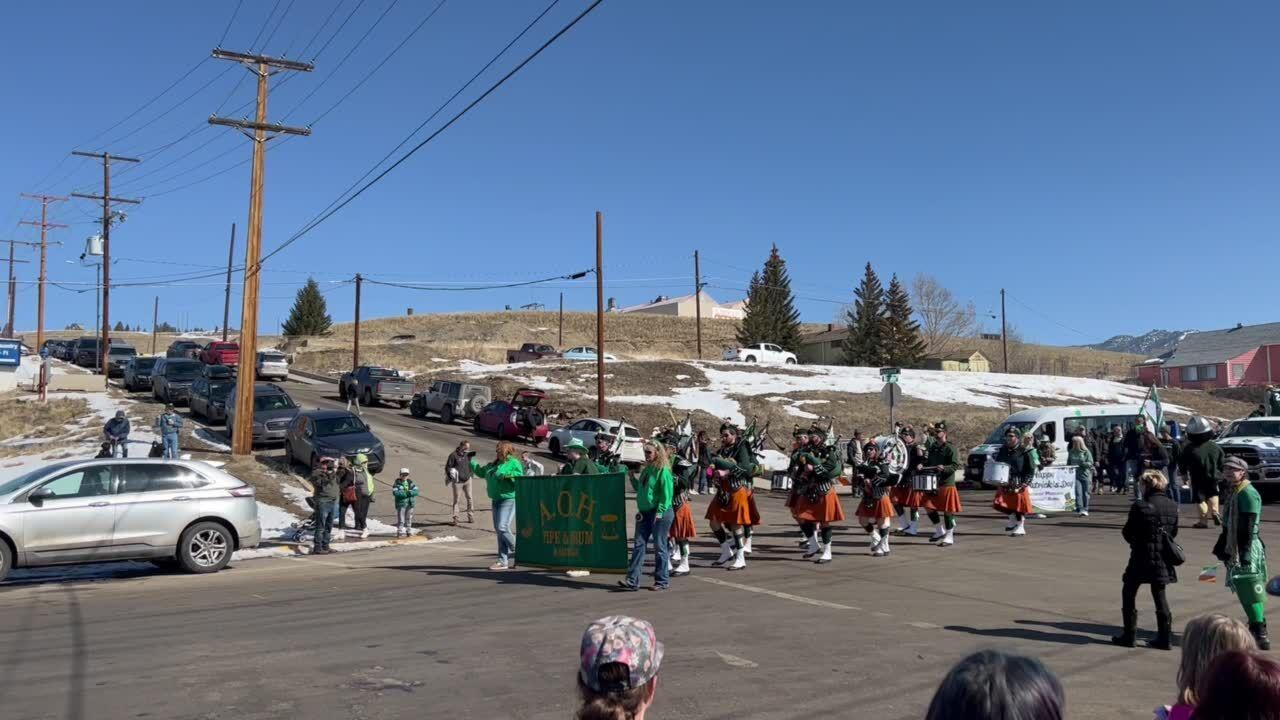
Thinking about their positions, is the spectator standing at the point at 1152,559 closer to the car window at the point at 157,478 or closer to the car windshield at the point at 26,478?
the car window at the point at 157,478

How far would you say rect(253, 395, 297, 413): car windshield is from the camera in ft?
100

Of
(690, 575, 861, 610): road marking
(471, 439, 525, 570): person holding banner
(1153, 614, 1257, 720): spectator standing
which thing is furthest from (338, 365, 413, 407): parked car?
(1153, 614, 1257, 720): spectator standing

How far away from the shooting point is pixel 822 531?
15258 mm

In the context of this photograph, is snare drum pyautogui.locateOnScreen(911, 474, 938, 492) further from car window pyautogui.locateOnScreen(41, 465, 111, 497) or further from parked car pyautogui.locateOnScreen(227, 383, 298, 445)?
parked car pyautogui.locateOnScreen(227, 383, 298, 445)

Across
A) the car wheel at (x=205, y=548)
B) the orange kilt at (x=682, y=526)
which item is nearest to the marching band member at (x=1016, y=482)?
the orange kilt at (x=682, y=526)

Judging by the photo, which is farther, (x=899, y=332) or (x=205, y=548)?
(x=899, y=332)

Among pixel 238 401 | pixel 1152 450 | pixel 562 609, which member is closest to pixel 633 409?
pixel 238 401

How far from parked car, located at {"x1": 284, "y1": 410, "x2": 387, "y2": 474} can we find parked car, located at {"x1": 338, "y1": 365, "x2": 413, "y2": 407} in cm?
1794

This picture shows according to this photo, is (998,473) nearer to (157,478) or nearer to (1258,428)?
(1258,428)

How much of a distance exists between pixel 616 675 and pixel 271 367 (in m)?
53.8

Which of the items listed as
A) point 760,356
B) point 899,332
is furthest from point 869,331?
point 760,356

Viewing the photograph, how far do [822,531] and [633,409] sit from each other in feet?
92.6

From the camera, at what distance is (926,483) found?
1686 cm

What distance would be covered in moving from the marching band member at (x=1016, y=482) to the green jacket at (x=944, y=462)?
1.22 metres
